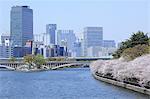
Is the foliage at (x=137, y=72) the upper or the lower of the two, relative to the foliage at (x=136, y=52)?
lower

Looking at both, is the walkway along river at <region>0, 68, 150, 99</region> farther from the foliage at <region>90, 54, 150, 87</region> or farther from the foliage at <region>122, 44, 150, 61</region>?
the foliage at <region>122, 44, 150, 61</region>

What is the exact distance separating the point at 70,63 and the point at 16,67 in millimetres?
15969

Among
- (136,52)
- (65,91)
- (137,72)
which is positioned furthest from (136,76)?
(136,52)

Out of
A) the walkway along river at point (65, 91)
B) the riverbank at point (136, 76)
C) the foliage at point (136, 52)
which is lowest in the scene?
the walkway along river at point (65, 91)

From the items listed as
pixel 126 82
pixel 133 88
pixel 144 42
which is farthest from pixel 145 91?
pixel 144 42

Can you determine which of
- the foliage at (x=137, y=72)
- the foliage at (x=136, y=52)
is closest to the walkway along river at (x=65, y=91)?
the foliage at (x=137, y=72)

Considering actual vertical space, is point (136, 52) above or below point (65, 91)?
above

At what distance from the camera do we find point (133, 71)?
136 feet

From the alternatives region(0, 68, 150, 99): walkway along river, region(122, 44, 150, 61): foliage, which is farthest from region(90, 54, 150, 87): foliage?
region(122, 44, 150, 61): foliage

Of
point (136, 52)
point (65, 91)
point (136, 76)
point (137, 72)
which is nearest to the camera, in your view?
point (136, 76)

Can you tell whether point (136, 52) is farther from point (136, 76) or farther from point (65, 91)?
point (65, 91)

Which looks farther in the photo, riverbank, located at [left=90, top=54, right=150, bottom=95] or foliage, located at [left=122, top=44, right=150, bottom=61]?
foliage, located at [left=122, top=44, right=150, bottom=61]

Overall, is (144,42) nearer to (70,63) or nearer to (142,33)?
(142,33)

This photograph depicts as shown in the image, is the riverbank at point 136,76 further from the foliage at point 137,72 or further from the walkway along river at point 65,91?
the walkway along river at point 65,91
